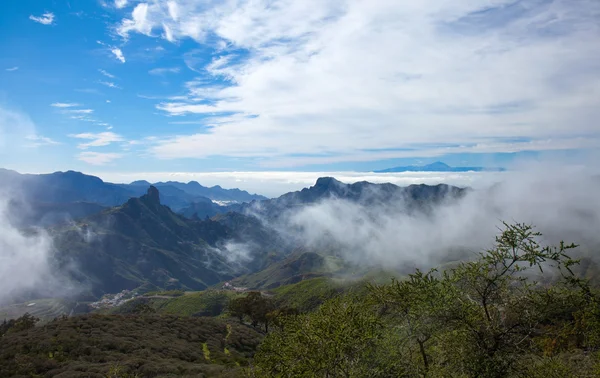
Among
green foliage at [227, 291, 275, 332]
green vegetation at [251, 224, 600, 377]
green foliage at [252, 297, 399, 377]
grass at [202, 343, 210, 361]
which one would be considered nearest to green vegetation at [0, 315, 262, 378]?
grass at [202, 343, 210, 361]

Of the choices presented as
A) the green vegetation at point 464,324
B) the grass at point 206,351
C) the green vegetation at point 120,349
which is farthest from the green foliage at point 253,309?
the green vegetation at point 464,324

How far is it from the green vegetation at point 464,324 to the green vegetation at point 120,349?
1060 inches

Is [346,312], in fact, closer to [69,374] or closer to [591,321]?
[591,321]

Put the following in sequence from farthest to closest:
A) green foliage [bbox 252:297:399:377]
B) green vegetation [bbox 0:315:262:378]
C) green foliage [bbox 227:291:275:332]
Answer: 1. green foliage [bbox 227:291:275:332]
2. green vegetation [bbox 0:315:262:378]
3. green foliage [bbox 252:297:399:377]

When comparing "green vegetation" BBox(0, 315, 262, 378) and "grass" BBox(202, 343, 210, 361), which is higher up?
"green vegetation" BBox(0, 315, 262, 378)

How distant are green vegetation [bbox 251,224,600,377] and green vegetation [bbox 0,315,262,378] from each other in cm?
2694

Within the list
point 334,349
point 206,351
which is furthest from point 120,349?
point 334,349

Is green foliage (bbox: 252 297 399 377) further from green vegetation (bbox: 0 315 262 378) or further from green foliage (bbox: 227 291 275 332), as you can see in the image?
green foliage (bbox: 227 291 275 332)

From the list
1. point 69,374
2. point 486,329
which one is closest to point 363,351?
point 486,329

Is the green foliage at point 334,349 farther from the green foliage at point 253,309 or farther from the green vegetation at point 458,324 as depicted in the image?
the green foliage at point 253,309

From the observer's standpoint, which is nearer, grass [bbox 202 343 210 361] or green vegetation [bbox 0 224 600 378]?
green vegetation [bbox 0 224 600 378]

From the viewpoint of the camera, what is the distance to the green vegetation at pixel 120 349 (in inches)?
1725

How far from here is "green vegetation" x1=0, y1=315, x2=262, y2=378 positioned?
4381 cm

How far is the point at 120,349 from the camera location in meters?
56.5
